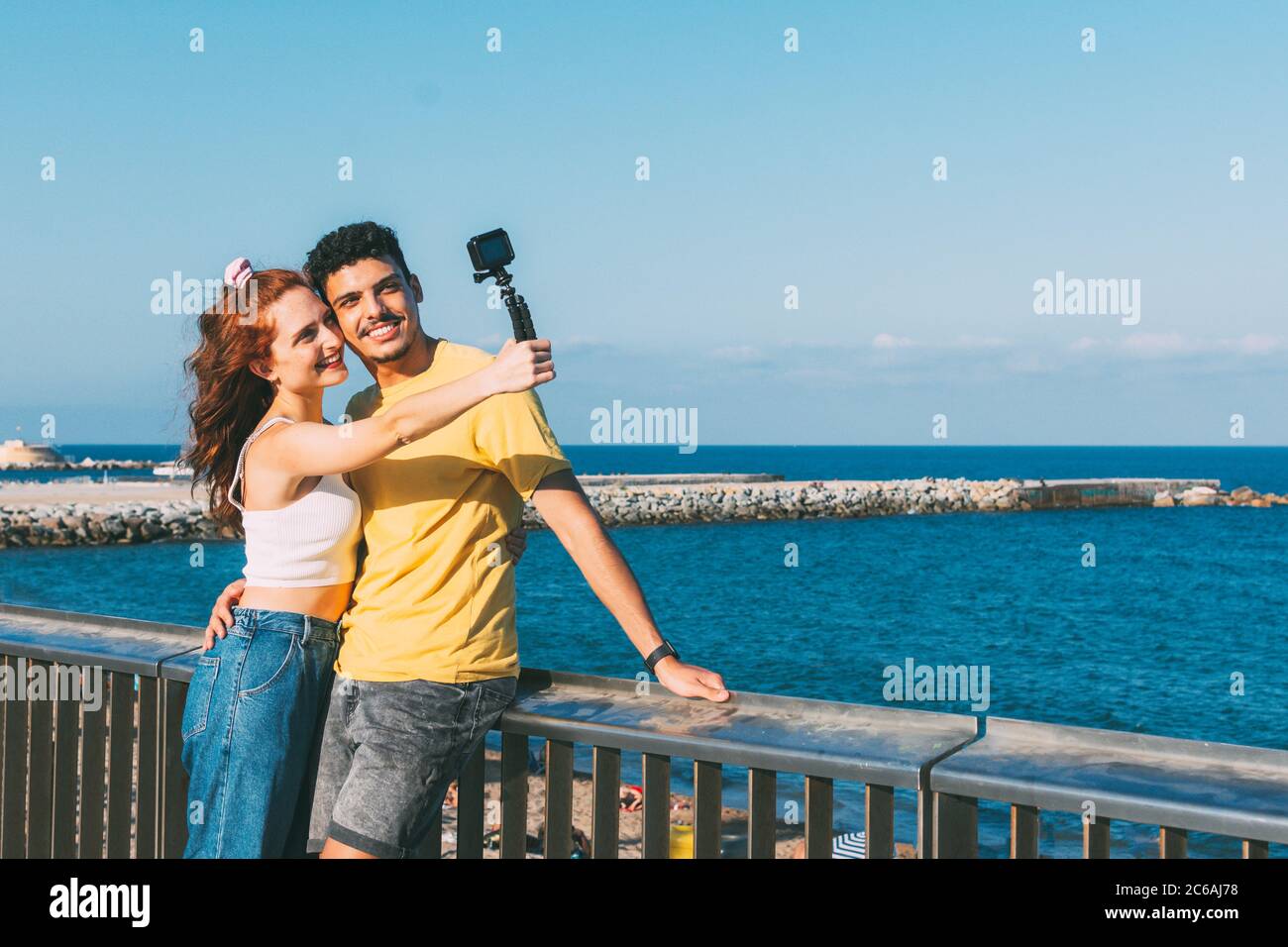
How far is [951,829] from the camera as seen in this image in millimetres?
1889

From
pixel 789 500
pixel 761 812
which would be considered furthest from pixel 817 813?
pixel 789 500

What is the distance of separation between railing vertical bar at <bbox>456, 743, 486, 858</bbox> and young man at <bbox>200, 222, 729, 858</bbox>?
0.11 meters

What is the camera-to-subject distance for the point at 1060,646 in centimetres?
2856

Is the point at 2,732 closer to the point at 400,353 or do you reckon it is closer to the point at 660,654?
the point at 400,353

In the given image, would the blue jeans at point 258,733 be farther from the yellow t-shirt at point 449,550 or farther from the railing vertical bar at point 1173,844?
the railing vertical bar at point 1173,844

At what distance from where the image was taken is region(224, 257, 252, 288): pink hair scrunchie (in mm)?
2635

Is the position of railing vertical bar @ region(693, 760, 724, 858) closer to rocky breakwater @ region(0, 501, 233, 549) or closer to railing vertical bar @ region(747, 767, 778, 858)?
railing vertical bar @ region(747, 767, 778, 858)

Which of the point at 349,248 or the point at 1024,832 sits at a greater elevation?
the point at 349,248

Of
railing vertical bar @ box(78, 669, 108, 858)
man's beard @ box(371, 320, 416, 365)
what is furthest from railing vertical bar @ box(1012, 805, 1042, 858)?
railing vertical bar @ box(78, 669, 108, 858)

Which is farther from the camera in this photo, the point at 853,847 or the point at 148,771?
the point at 853,847

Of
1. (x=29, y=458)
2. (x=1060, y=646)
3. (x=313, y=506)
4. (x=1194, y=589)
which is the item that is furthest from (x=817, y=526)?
(x=29, y=458)

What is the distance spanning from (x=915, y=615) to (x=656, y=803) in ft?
103

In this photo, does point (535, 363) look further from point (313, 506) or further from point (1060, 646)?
point (1060, 646)
